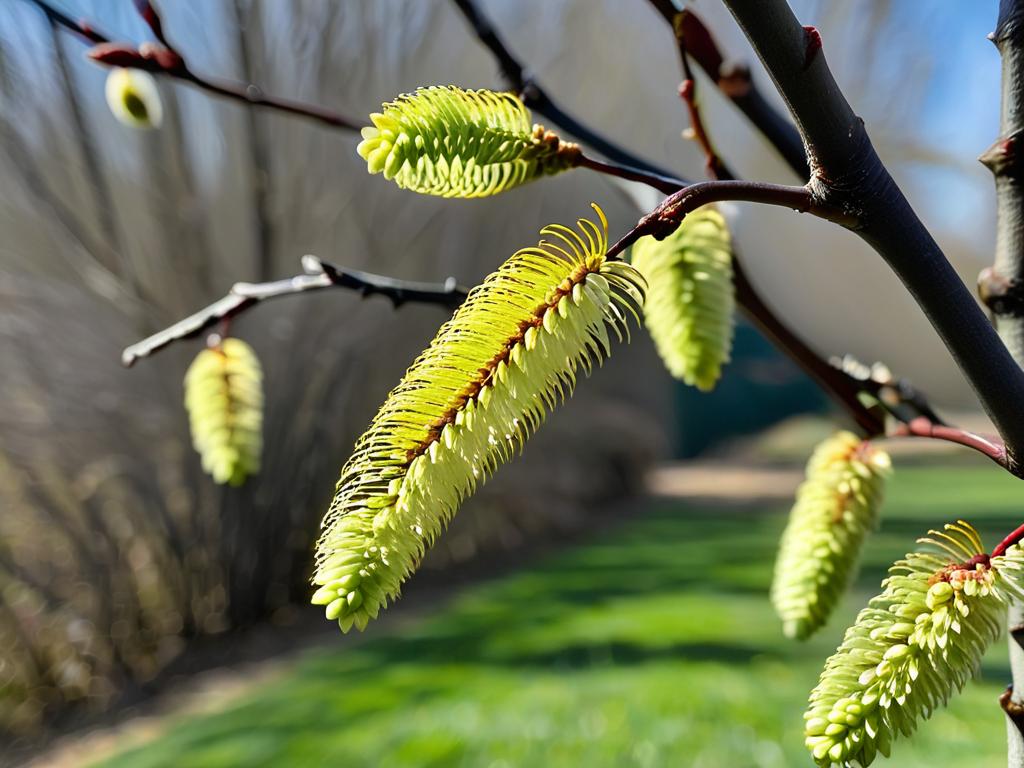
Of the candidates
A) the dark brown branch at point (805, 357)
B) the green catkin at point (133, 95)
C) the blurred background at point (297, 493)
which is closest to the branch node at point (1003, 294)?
the dark brown branch at point (805, 357)

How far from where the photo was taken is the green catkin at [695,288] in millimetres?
537

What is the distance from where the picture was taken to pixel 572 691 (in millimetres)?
2539

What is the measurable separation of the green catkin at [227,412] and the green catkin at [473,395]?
1.10 ft

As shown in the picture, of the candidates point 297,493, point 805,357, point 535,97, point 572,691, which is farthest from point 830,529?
point 297,493

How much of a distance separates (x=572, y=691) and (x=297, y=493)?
1.49 meters

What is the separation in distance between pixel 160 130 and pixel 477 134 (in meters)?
3.17

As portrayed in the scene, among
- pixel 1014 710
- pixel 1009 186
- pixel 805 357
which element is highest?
pixel 1009 186

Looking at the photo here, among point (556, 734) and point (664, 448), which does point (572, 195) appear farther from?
point (664, 448)

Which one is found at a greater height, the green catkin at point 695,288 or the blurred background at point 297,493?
the green catkin at point 695,288

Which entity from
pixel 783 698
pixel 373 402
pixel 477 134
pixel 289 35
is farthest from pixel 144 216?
pixel 477 134

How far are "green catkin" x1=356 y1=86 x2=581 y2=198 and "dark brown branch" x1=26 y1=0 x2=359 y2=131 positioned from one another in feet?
0.78

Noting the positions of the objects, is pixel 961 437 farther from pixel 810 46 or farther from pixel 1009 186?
pixel 810 46

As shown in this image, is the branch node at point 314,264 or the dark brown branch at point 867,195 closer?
the dark brown branch at point 867,195

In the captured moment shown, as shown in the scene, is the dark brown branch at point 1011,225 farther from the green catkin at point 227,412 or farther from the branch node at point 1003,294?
the green catkin at point 227,412
